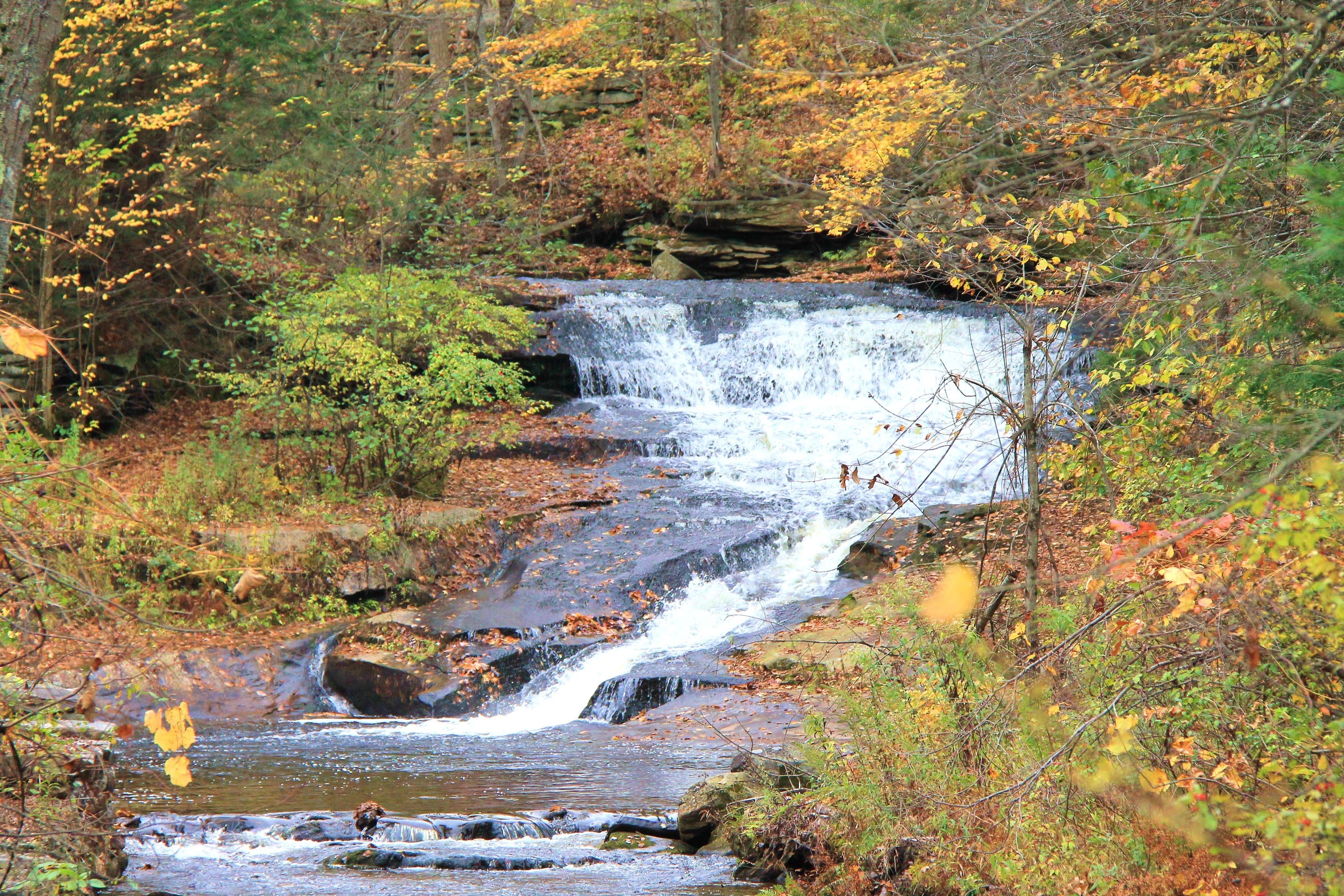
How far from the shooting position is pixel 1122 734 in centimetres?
354

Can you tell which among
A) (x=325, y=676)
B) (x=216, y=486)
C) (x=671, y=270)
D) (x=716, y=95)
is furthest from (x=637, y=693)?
(x=716, y=95)

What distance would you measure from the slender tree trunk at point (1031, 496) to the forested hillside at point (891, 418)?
0.09ft

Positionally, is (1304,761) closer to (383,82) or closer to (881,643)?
(881,643)

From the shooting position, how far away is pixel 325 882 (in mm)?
5703

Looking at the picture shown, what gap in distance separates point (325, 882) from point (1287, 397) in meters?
4.88

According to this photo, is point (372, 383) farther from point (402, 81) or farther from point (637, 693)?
point (402, 81)

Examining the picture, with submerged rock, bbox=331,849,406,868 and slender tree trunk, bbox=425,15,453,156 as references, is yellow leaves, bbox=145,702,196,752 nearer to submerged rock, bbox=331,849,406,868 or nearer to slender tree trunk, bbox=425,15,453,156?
submerged rock, bbox=331,849,406,868

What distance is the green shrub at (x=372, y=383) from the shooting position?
38.6ft

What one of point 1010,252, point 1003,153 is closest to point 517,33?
point 1003,153

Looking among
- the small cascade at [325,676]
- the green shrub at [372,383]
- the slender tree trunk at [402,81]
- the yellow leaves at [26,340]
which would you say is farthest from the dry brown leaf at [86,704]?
the slender tree trunk at [402,81]

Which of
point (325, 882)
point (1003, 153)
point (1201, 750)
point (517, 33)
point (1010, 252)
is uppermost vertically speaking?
point (517, 33)

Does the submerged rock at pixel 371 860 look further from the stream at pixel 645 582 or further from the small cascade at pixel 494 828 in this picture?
the small cascade at pixel 494 828

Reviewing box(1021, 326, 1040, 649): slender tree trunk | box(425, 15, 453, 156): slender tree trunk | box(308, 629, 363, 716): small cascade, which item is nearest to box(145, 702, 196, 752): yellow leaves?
box(1021, 326, 1040, 649): slender tree trunk

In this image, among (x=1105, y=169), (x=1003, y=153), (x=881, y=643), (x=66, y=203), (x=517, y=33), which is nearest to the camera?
(x=1105, y=169)
